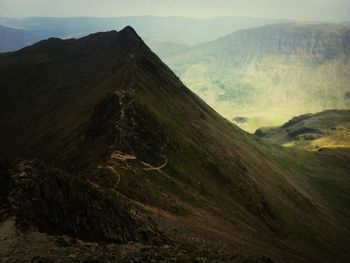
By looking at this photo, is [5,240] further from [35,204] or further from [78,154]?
[78,154]

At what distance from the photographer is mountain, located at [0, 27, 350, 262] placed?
1721 inches

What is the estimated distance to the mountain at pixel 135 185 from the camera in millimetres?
43719

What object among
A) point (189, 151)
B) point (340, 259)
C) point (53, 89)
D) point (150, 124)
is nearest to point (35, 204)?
point (150, 124)

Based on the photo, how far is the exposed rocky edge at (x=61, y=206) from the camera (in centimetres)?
4191

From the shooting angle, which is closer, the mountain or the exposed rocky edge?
the exposed rocky edge

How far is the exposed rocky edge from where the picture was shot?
137ft

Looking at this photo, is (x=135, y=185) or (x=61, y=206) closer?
(x=61, y=206)

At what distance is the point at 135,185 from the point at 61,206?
34.4 m

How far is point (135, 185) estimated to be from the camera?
261 ft

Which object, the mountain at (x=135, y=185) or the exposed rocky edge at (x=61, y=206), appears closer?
the exposed rocky edge at (x=61, y=206)

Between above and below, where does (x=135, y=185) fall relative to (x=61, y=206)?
above

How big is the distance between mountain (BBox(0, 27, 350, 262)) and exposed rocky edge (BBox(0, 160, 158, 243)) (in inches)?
6.0

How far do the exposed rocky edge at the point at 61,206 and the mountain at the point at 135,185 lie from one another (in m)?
0.15

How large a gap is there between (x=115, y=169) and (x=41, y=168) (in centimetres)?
3209
